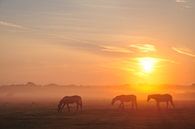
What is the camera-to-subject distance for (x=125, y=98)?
174 ft

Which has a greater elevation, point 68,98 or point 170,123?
point 68,98

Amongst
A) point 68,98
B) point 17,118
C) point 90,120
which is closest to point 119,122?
point 90,120

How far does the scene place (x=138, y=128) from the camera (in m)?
29.7

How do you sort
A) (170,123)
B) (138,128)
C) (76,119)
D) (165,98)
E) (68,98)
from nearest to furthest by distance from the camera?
(138,128)
(170,123)
(76,119)
(68,98)
(165,98)

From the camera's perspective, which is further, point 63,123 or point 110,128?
point 63,123

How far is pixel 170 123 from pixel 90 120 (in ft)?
18.4

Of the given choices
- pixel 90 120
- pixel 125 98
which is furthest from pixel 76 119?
pixel 125 98

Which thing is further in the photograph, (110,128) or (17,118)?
(17,118)

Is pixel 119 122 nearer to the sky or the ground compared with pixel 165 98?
nearer to the ground

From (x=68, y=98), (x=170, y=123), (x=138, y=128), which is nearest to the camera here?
(x=138, y=128)

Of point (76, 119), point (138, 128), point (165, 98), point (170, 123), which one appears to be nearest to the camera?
point (138, 128)

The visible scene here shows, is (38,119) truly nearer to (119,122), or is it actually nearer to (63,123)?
(63,123)

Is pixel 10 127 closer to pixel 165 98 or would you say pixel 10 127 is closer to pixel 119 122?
pixel 119 122

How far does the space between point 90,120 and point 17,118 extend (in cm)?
587
